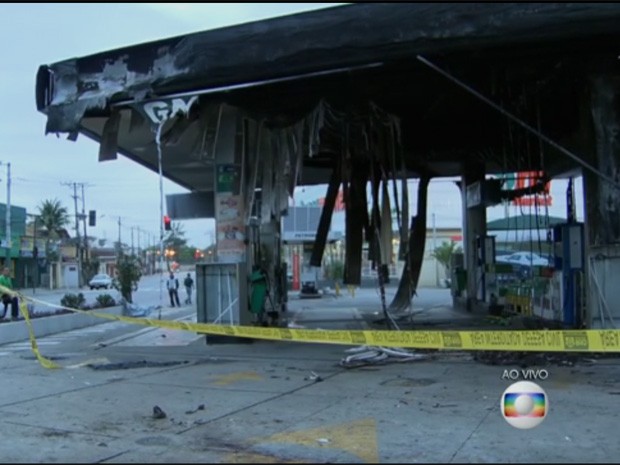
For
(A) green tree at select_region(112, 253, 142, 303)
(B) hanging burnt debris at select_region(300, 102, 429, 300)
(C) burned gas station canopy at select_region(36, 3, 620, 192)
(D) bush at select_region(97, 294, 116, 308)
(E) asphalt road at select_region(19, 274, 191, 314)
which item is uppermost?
(C) burned gas station canopy at select_region(36, 3, 620, 192)

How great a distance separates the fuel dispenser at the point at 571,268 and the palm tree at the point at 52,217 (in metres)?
80.1

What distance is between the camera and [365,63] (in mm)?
10328

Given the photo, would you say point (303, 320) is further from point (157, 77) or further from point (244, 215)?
point (157, 77)

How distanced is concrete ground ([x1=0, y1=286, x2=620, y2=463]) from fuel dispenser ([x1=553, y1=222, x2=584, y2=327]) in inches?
95.0

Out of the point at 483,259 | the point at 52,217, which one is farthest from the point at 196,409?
the point at 52,217

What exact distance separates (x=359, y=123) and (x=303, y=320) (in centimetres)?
702

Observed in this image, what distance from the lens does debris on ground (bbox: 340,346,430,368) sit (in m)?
10.5

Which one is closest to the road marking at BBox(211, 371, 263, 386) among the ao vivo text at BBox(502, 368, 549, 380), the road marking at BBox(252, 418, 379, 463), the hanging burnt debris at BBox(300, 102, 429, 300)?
the road marking at BBox(252, 418, 379, 463)

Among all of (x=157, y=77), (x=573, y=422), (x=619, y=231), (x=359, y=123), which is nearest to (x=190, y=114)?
(x=157, y=77)

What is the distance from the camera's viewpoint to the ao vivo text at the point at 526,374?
29.3 feet

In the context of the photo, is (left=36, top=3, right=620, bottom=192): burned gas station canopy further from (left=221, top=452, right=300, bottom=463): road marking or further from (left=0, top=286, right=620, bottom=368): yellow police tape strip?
(left=221, top=452, right=300, bottom=463): road marking

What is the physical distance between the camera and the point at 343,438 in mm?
6113

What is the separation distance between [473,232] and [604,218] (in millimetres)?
9511

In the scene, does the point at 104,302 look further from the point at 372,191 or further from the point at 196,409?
the point at 196,409
